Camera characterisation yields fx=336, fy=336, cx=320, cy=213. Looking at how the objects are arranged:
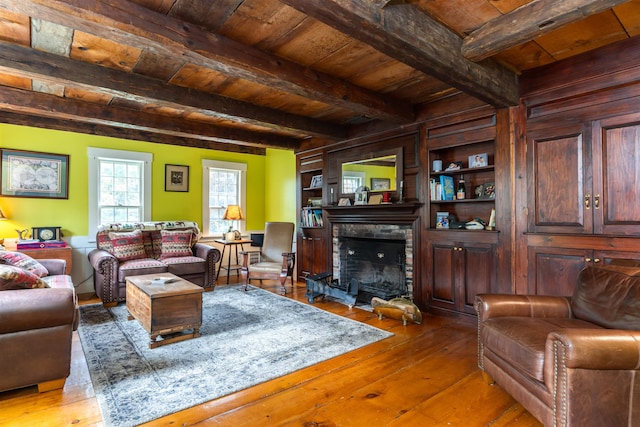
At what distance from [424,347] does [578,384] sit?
139 centimetres

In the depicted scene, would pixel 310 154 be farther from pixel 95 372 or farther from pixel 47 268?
pixel 95 372

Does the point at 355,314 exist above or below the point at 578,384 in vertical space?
below

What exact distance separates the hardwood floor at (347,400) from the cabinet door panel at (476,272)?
93 cm

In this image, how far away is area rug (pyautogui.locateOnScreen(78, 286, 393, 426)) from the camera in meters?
2.05

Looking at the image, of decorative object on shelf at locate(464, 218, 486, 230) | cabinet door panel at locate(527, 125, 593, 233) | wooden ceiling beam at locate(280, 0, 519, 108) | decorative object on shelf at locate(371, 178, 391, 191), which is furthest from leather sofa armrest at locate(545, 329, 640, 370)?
decorative object on shelf at locate(371, 178, 391, 191)

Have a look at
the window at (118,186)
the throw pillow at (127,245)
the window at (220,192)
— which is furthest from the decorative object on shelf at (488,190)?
the window at (118,186)

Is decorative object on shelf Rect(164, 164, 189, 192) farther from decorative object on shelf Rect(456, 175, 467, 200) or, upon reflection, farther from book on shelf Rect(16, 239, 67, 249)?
decorative object on shelf Rect(456, 175, 467, 200)

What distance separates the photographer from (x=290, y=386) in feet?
7.19

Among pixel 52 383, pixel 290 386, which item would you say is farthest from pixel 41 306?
pixel 290 386

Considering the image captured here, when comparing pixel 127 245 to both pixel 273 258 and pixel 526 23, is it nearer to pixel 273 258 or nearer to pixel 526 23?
pixel 273 258

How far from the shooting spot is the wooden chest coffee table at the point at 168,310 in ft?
9.32

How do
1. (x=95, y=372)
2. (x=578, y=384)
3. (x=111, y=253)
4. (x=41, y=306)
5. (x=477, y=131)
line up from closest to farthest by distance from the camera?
Answer: (x=578, y=384) < (x=41, y=306) < (x=95, y=372) < (x=477, y=131) < (x=111, y=253)

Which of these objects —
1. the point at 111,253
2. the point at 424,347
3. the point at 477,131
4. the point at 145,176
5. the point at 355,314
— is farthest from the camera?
the point at 145,176

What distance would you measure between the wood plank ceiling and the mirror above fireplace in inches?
22.3
